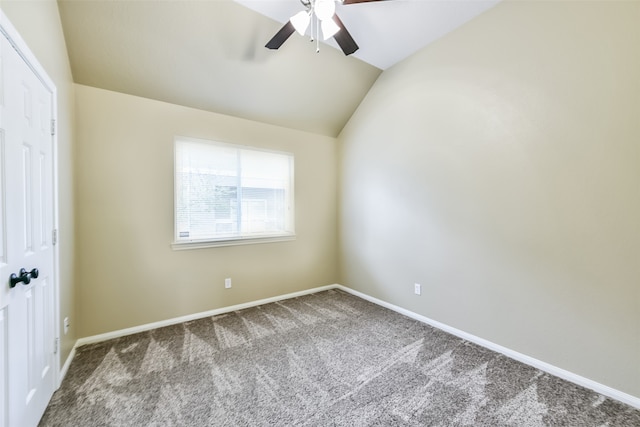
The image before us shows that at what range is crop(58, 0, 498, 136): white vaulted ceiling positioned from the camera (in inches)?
86.7

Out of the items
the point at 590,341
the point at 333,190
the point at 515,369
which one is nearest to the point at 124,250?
the point at 333,190

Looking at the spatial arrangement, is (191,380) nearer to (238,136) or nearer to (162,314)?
(162,314)

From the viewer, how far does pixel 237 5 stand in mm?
2305

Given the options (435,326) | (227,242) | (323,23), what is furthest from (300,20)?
(435,326)

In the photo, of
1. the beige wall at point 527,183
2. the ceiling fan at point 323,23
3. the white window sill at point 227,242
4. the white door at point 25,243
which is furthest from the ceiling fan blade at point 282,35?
the white window sill at point 227,242

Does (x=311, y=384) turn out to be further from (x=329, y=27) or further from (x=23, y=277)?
(x=329, y=27)

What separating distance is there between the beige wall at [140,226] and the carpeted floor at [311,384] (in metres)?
0.35

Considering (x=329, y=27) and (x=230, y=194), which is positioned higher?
(x=329, y=27)

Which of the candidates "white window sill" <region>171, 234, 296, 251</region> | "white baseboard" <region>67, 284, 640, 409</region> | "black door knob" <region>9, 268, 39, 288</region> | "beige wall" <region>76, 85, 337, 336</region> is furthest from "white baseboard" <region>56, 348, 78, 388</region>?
"white window sill" <region>171, 234, 296, 251</region>

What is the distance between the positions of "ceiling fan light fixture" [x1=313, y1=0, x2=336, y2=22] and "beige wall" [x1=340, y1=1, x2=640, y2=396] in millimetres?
1583

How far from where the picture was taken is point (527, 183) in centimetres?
220

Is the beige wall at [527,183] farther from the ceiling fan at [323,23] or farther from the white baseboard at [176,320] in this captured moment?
the white baseboard at [176,320]

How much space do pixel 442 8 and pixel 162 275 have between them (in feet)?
12.8

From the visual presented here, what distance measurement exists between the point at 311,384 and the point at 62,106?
2905 millimetres
